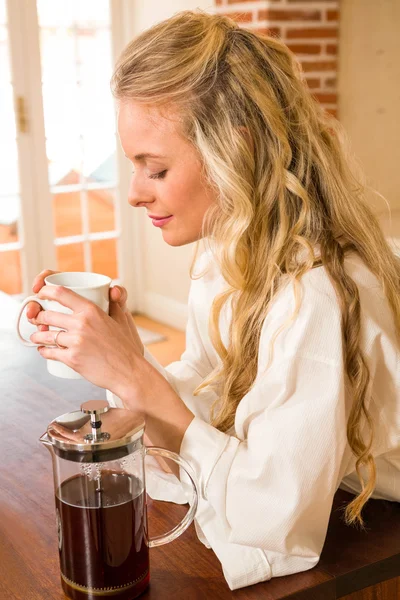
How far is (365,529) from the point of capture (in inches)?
36.1

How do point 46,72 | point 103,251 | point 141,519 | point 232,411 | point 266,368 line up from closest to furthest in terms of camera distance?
1. point 141,519
2. point 266,368
3. point 232,411
4. point 46,72
5. point 103,251

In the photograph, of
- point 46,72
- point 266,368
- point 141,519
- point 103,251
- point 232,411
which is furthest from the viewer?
point 103,251

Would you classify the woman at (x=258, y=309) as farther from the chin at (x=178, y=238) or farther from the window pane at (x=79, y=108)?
the window pane at (x=79, y=108)

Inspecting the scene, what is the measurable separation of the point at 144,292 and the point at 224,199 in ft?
11.8

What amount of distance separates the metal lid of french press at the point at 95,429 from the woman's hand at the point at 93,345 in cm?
17

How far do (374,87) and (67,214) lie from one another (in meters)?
1.79

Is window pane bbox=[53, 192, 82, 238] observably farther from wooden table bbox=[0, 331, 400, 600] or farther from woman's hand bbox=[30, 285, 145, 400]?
woman's hand bbox=[30, 285, 145, 400]

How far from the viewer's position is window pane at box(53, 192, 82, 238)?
433 centimetres

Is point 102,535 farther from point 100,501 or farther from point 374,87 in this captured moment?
point 374,87

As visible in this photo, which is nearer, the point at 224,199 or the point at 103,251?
the point at 224,199

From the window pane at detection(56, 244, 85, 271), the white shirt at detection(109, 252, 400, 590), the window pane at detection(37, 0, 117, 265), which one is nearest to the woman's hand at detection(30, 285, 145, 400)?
the white shirt at detection(109, 252, 400, 590)

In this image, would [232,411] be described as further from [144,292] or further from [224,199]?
[144,292]

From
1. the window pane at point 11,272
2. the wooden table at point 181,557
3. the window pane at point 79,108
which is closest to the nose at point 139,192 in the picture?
the wooden table at point 181,557

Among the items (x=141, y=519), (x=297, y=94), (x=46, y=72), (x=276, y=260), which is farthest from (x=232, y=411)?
(x=46, y=72)
